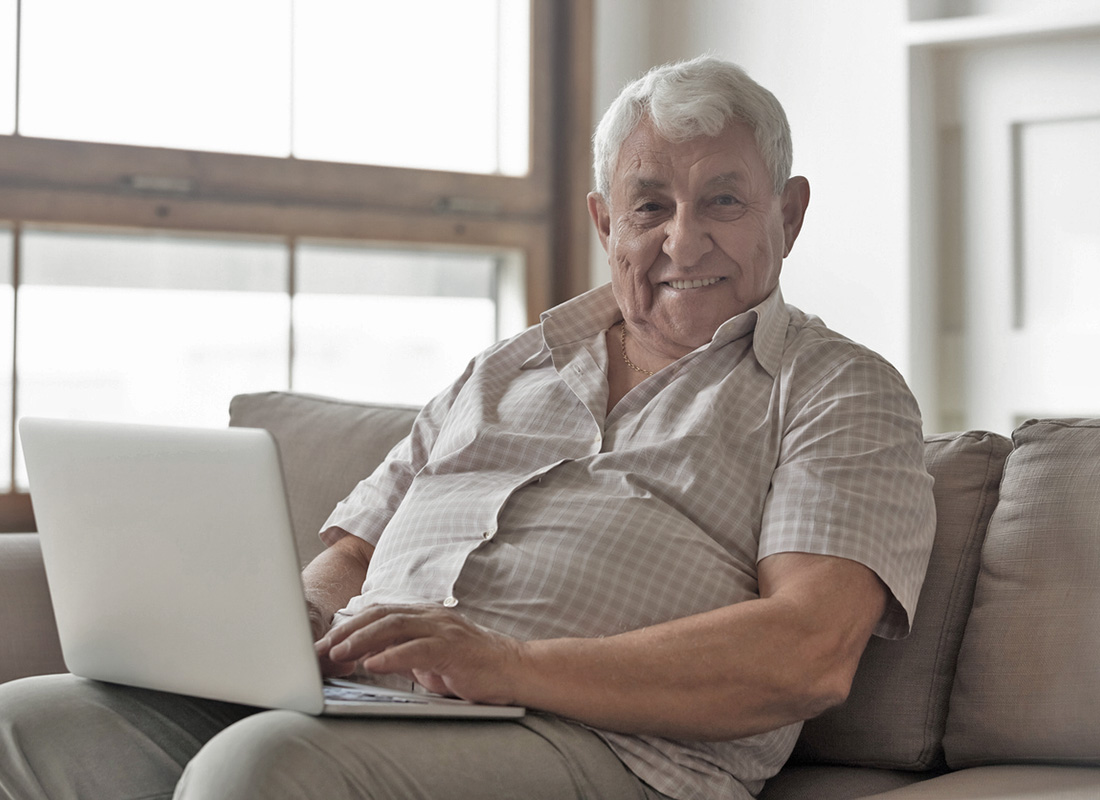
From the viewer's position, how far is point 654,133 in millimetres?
1550

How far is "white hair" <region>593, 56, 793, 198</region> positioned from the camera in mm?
1512

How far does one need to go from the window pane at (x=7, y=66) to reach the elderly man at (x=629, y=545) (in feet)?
3.78

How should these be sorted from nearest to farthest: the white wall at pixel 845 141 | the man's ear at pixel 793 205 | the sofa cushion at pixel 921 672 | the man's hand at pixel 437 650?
the man's hand at pixel 437 650, the sofa cushion at pixel 921 672, the man's ear at pixel 793 205, the white wall at pixel 845 141

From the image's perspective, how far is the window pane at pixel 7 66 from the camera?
2.33 m

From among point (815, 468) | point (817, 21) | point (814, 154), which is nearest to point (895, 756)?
point (815, 468)

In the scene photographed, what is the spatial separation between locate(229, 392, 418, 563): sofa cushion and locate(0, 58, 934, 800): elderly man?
0.24 metres

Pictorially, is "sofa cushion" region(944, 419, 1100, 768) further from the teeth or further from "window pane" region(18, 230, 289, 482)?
"window pane" region(18, 230, 289, 482)

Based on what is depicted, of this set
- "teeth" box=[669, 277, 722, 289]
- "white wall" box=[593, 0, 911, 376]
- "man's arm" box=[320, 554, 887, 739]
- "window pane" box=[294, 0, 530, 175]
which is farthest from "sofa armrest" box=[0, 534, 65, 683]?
"white wall" box=[593, 0, 911, 376]

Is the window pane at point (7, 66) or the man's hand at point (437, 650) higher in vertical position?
the window pane at point (7, 66)

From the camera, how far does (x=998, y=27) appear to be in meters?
2.48

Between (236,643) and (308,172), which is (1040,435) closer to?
(236,643)

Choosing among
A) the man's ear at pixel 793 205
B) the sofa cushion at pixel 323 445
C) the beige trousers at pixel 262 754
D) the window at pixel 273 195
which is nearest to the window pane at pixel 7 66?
the window at pixel 273 195

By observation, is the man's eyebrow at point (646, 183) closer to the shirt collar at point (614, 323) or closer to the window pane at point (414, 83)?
the shirt collar at point (614, 323)

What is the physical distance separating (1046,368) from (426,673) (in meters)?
1.77
